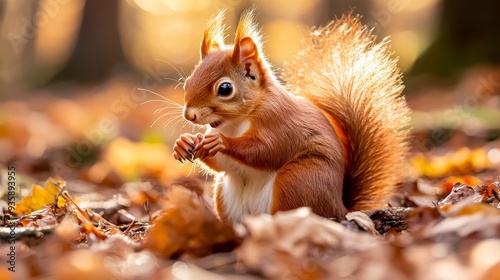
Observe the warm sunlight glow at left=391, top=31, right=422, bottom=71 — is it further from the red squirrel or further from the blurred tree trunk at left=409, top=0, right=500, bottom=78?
the red squirrel

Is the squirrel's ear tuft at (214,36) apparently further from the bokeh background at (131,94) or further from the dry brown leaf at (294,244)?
the dry brown leaf at (294,244)

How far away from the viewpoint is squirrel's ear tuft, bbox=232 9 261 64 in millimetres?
2232

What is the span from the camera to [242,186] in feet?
7.42

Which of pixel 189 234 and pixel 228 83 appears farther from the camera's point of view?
pixel 228 83

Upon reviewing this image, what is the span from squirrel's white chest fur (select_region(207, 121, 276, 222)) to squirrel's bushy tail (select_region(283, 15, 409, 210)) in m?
0.38

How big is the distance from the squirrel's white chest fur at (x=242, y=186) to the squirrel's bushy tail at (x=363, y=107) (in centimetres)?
38

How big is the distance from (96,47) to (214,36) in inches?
392

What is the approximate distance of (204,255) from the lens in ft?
5.30

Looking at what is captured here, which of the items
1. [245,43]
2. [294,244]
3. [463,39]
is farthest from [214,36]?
[463,39]

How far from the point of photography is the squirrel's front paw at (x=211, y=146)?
6.77ft

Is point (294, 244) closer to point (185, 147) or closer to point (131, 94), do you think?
point (185, 147)

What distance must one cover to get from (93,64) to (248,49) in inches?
418

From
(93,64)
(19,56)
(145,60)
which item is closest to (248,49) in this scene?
(93,64)

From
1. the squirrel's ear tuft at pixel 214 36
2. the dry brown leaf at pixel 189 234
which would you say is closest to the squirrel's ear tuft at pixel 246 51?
the squirrel's ear tuft at pixel 214 36
